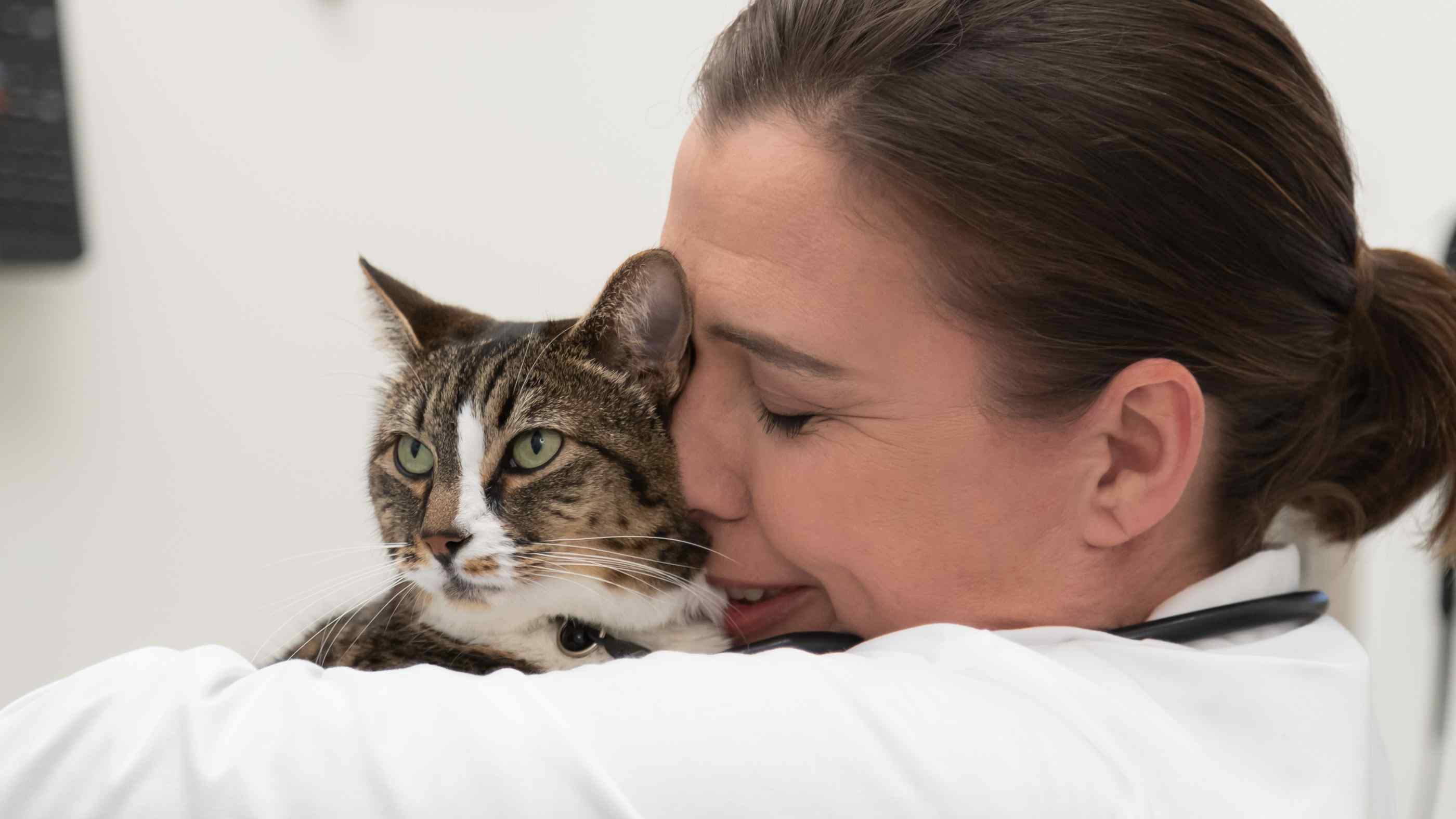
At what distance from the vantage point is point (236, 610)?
1.73 metres

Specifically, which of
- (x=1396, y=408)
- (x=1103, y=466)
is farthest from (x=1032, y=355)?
(x=1396, y=408)

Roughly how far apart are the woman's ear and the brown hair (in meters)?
0.02

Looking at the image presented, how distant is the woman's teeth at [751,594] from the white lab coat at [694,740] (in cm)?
30

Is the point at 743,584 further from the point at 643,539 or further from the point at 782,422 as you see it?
the point at 782,422

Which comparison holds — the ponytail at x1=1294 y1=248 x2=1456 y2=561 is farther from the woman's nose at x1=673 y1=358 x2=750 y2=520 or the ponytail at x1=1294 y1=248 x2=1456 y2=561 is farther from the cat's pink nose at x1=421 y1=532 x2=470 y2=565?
the cat's pink nose at x1=421 y1=532 x2=470 y2=565

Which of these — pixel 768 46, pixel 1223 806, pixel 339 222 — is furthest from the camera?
pixel 339 222

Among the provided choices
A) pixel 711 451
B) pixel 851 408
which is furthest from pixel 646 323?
pixel 851 408

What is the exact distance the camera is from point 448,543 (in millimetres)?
975

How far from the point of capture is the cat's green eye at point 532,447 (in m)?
1.04

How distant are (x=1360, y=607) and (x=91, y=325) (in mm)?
2256

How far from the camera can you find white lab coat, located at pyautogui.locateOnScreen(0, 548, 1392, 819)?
1.96ft

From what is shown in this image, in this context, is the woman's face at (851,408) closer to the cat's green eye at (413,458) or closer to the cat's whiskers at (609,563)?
the cat's whiskers at (609,563)

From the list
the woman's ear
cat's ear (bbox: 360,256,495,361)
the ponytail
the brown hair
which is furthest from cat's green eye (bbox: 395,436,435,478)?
the ponytail

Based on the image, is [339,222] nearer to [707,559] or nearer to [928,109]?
[707,559]
